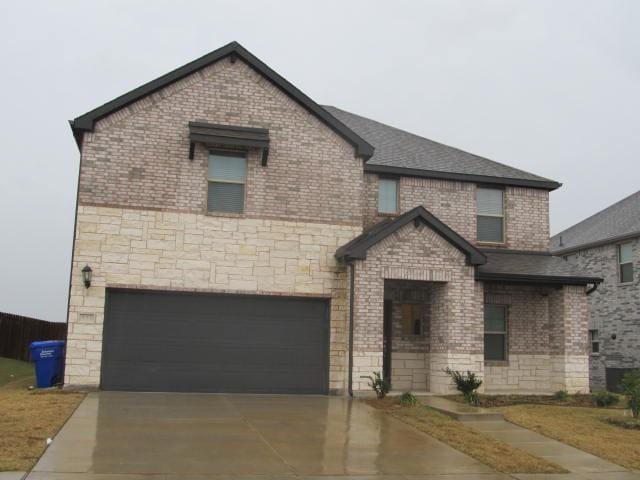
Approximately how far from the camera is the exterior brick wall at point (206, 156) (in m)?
15.6

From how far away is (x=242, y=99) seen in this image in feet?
54.4

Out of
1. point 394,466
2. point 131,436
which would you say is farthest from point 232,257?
point 394,466

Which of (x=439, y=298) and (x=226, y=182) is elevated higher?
(x=226, y=182)

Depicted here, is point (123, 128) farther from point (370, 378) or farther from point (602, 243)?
point (602, 243)

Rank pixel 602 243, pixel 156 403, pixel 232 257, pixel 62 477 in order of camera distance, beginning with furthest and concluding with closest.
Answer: pixel 602 243, pixel 232 257, pixel 156 403, pixel 62 477

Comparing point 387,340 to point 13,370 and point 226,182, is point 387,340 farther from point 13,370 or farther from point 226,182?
point 13,370

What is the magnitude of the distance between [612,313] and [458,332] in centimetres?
1145

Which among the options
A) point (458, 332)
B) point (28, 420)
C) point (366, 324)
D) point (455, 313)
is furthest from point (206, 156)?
point (28, 420)

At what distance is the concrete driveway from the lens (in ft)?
25.6

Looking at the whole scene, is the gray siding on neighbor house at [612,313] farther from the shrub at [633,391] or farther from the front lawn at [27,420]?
the front lawn at [27,420]

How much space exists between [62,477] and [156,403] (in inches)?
237

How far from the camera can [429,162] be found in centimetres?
1903

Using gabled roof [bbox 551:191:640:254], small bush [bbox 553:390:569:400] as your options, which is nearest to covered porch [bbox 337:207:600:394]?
small bush [bbox 553:390:569:400]

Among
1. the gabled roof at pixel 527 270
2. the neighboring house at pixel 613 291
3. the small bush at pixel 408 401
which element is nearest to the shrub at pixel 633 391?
the small bush at pixel 408 401
